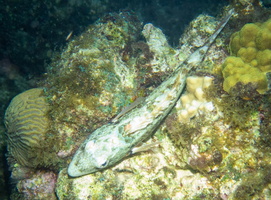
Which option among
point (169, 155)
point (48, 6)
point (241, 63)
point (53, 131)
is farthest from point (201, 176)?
point (48, 6)

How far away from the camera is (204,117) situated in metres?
3.70

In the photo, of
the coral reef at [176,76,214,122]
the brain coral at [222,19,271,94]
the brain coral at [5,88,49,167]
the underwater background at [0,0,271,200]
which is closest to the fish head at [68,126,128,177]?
the underwater background at [0,0,271,200]

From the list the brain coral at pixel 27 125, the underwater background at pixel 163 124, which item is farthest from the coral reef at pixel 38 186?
the brain coral at pixel 27 125

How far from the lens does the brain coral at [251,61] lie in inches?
135

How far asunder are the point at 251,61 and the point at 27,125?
589cm

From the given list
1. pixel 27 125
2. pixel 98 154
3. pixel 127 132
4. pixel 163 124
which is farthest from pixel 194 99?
pixel 27 125

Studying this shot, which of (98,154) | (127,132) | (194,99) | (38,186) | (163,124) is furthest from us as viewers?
(38,186)

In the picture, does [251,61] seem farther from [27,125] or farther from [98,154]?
[27,125]

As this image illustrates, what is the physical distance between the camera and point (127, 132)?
3.94 meters

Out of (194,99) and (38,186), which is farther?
(38,186)

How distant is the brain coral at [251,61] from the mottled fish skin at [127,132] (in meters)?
1.14

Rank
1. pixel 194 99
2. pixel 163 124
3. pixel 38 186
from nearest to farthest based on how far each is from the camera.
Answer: pixel 194 99
pixel 163 124
pixel 38 186

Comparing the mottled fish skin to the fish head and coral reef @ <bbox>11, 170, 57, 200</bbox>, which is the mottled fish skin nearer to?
the fish head

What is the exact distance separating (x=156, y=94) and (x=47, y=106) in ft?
9.99
